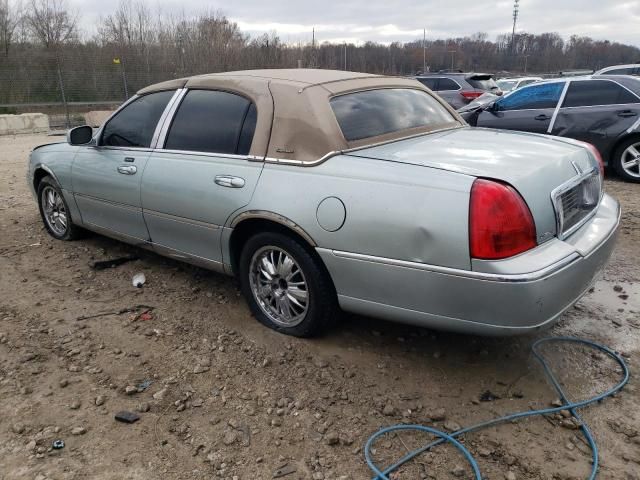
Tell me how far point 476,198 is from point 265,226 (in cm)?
136

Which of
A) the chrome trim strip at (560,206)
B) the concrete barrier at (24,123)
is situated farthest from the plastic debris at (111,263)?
the concrete barrier at (24,123)

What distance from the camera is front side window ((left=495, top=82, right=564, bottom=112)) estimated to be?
332 inches

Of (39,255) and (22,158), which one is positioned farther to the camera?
(22,158)

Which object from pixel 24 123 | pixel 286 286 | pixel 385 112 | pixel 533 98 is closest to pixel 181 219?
pixel 286 286

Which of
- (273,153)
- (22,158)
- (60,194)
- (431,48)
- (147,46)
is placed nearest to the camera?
(273,153)

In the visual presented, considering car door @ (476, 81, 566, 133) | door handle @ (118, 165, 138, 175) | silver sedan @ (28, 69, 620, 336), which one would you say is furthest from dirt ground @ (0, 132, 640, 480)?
car door @ (476, 81, 566, 133)

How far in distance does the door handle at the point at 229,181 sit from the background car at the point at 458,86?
12.5 m

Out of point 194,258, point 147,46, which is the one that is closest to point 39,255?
point 194,258

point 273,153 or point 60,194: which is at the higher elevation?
point 273,153

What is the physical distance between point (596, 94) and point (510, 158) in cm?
611

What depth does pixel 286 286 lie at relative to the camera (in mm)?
3447

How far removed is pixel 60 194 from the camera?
525cm

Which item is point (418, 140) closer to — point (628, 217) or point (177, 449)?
point (177, 449)

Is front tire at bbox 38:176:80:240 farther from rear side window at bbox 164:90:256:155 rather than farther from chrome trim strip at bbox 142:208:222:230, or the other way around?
rear side window at bbox 164:90:256:155
